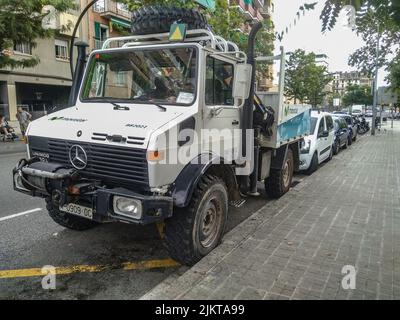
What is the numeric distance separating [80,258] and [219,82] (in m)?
2.70

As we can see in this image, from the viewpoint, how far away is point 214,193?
4180 millimetres

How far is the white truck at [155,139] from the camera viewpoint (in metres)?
3.52

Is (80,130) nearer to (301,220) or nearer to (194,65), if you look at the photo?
(194,65)

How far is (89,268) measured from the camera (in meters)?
3.97

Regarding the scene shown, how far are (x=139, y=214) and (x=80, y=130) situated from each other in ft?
4.05

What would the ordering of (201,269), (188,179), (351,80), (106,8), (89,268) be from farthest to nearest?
1. (351,80)
2. (106,8)
3. (89,268)
4. (188,179)
5. (201,269)

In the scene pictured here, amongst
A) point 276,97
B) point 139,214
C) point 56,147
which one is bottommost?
point 139,214

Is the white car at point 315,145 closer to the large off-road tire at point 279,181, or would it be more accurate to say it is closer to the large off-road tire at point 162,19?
the large off-road tire at point 279,181

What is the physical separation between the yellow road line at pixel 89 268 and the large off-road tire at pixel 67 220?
97 centimetres

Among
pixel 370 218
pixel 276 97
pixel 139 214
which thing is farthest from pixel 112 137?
pixel 370 218

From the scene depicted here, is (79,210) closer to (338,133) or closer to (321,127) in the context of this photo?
(321,127)

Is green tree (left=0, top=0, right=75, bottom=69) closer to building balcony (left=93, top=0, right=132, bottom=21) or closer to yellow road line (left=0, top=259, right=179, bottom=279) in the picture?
building balcony (left=93, top=0, right=132, bottom=21)

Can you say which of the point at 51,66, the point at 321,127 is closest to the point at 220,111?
the point at 321,127

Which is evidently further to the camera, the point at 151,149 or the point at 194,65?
the point at 194,65
